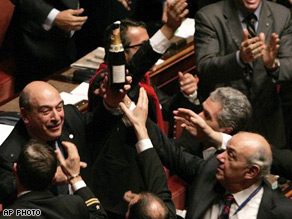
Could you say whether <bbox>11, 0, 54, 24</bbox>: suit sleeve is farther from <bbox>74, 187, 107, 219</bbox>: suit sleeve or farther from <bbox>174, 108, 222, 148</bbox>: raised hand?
<bbox>74, 187, 107, 219</bbox>: suit sleeve

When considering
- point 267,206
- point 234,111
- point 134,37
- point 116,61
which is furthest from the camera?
point 134,37

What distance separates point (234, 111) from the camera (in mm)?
4492

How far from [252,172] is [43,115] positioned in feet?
3.43

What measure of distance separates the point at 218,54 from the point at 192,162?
0.98 m

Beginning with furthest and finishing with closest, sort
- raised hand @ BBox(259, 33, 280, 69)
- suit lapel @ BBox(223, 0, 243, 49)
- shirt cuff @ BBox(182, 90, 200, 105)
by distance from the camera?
suit lapel @ BBox(223, 0, 243, 49), shirt cuff @ BBox(182, 90, 200, 105), raised hand @ BBox(259, 33, 280, 69)

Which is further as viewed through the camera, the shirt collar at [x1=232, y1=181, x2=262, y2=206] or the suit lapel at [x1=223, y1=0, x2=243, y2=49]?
the suit lapel at [x1=223, y1=0, x2=243, y2=49]

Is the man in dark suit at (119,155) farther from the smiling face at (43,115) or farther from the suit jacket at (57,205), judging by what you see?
the suit jacket at (57,205)

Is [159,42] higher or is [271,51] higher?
[159,42]

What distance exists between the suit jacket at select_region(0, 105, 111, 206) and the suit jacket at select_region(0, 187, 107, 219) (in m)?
0.29

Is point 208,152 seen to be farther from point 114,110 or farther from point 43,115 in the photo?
point 43,115

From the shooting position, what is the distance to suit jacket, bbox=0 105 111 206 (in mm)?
3980

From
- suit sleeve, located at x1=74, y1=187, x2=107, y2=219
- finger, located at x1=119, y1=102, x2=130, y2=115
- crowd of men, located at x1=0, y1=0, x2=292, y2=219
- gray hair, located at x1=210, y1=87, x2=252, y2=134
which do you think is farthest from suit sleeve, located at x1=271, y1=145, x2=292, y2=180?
suit sleeve, located at x1=74, y1=187, x2=107, y2=219

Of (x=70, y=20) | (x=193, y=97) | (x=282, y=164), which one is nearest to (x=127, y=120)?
(x=193, y=97)

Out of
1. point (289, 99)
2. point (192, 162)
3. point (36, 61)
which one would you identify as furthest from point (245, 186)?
point (36, 61)
